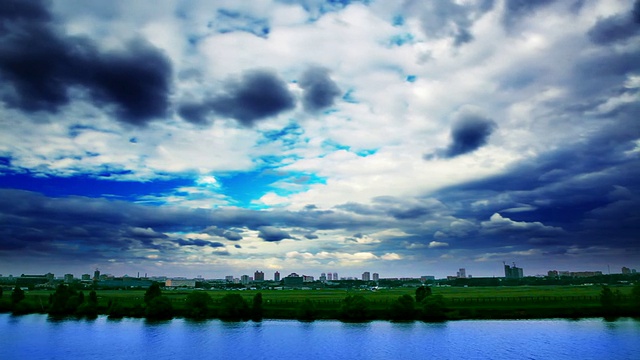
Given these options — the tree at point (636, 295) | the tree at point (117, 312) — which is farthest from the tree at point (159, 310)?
the tree at point (636, 295)

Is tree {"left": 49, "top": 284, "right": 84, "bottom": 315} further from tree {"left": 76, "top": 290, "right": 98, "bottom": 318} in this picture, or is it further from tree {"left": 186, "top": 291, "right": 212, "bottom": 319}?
tree {"left": 186, "top": 291, "right": 212, "bottom": 319}

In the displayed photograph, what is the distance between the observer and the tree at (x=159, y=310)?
124 meters

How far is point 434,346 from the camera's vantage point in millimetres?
74938

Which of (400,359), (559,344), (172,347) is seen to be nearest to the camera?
(400,359)

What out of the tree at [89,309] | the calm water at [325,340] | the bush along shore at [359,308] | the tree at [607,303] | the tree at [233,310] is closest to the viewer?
the calm water at [325,340]

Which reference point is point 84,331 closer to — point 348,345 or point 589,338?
point 348,345

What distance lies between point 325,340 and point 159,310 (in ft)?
200

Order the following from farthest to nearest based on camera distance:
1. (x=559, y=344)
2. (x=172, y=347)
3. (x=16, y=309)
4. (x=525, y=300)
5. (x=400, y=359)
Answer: (x=16, y=309) < (x=525, y=300) < (x=172, y=347) < (x=559, y=344) < (x=400, y=359)

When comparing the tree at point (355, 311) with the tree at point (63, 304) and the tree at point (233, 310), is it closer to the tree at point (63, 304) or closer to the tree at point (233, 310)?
the tree at point (233, 310)

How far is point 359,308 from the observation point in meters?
113

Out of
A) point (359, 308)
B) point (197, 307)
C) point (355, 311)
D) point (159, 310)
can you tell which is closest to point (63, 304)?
point (159, 310)

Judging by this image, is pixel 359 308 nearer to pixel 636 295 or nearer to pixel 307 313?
pixel 307 313

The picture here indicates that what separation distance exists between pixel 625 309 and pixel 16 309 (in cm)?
17280

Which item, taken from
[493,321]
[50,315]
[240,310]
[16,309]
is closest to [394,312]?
[493,321]
